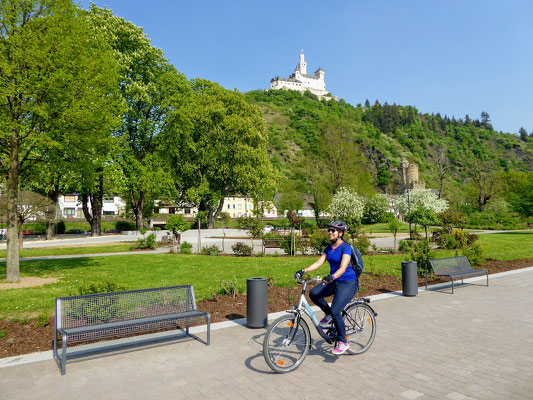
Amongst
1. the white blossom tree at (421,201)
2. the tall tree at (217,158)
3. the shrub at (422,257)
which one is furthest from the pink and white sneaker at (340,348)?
the white blossom tree at (421,201)

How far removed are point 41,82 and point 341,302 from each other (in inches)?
406

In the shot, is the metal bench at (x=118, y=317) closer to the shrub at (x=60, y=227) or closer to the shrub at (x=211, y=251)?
the shrub at (x=211, y=251)

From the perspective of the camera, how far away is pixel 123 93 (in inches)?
1276

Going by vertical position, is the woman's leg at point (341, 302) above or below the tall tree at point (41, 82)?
A: below

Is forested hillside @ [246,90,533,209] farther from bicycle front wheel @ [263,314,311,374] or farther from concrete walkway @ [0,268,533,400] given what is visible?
bicycle front wheel @ [263,314,311,374]

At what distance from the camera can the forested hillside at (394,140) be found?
125 meters

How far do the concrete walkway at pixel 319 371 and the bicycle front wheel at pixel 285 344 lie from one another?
139 millimetres

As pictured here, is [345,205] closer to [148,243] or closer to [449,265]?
[148,243]

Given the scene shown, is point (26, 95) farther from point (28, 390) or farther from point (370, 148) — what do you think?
point (370, 148)

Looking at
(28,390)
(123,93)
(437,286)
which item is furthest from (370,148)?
(28,390)

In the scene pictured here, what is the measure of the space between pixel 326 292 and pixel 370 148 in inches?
5423

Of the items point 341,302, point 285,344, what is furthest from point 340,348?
point 285,344

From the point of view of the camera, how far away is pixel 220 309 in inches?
319

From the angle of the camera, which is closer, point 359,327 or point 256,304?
point 359,327
